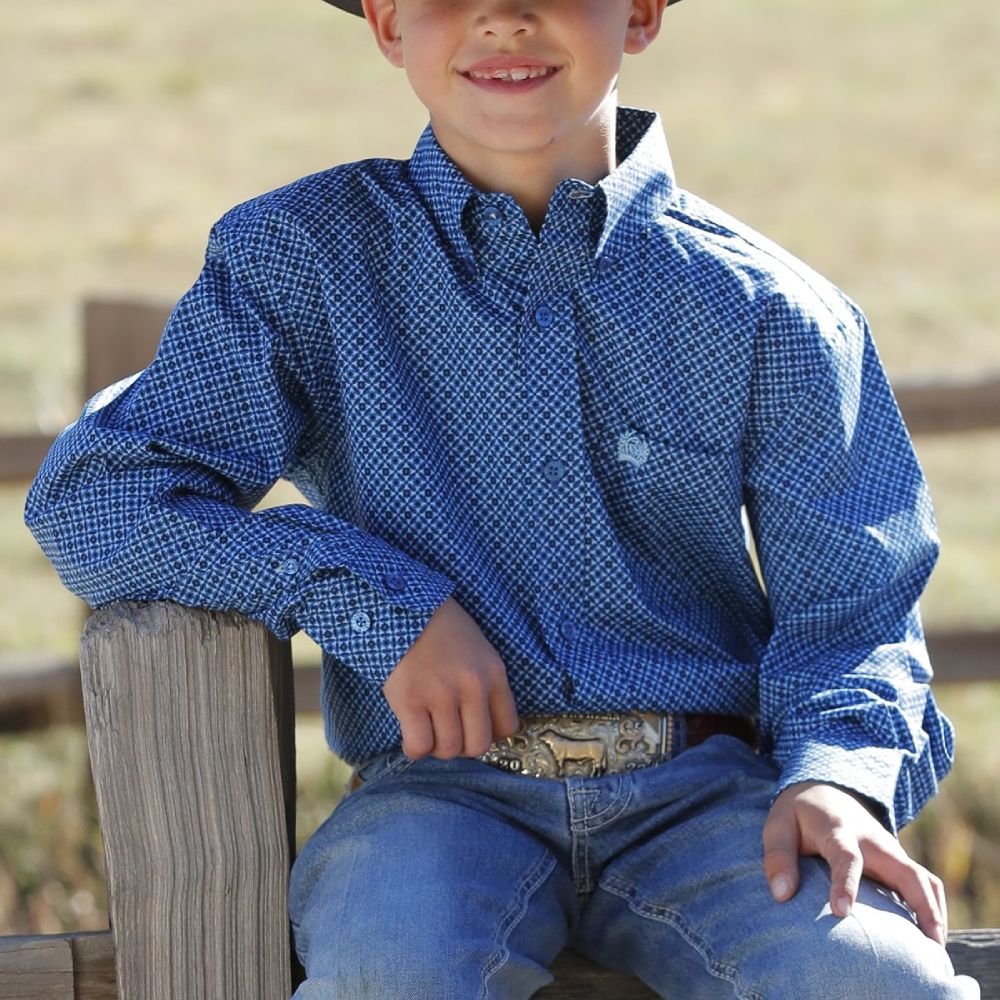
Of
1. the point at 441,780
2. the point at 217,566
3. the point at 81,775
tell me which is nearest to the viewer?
the point at 217,566

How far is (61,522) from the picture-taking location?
184 centimetres

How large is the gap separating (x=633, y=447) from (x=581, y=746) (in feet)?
1.19

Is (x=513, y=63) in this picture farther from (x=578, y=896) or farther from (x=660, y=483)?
(x=578, y=896)

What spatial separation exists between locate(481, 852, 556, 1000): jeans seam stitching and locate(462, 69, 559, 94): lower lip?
89 cm

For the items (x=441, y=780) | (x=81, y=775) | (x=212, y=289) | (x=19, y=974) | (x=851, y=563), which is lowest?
(x=81, y=775)

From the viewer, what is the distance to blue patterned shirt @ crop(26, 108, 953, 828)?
76.1 inches

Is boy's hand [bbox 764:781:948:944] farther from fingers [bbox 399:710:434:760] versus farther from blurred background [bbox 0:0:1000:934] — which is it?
blurred background [bbox 0:0:1000:934]

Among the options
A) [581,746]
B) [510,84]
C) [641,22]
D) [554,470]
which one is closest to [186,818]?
[581,746]

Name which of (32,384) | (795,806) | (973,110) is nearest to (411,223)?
(795,806)

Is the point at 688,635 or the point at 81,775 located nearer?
the point at 688,635

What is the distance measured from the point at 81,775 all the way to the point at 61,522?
2.54 metres

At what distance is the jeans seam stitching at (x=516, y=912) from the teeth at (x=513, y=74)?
0.90 metres

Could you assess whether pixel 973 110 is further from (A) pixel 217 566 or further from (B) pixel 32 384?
(A) pixel 217 566

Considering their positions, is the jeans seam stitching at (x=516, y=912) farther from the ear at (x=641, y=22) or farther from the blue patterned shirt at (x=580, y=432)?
the ear at (x=641, y=22)
